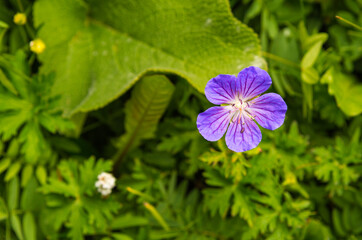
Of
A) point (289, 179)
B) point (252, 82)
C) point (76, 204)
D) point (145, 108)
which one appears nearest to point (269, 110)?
point (252, 82)

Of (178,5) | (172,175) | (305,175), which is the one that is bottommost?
(305,175)

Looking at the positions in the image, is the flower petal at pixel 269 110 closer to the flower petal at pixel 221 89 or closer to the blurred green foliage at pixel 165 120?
the flower petal at pixel 221 89

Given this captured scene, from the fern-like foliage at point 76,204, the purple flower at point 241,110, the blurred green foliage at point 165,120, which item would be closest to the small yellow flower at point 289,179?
the blurred green foliage at point 165,120

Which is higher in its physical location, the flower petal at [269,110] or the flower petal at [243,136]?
the flower petal at [269,110]

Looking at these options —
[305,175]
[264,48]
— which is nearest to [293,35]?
[264,48]

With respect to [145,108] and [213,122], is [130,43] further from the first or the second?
[213,122]

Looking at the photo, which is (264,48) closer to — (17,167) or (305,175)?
(305,175)

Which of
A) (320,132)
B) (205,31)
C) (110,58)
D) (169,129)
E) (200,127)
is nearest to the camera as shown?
(200,127)
